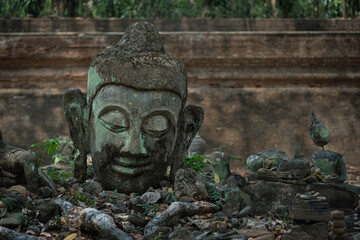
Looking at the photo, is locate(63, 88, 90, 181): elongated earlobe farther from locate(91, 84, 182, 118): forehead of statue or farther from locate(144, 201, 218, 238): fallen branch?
locate(144, 201, 218, 238): fallen branch

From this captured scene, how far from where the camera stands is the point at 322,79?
764 cm

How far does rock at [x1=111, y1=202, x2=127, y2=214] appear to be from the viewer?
3592 mm

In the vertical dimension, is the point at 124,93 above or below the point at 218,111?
above

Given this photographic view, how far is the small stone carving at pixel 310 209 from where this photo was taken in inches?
117

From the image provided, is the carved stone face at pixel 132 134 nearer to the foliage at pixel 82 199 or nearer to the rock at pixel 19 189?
the foliage at pixel 82 199

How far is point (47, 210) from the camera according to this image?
3.33 metres

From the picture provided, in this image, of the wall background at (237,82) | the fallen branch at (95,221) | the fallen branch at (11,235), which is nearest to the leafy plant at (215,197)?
the fallen branch at (95,221)

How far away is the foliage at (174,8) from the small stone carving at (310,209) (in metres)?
9.88

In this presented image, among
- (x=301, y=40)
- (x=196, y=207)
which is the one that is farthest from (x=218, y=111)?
(x=196, y=207)

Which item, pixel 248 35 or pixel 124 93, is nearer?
pixel 124 93

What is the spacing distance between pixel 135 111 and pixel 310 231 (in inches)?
67.7

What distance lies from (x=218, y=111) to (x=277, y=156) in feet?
8.76

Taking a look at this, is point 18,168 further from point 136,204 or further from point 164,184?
point 164,184

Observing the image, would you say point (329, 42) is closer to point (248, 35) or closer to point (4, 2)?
point (248, 35)
